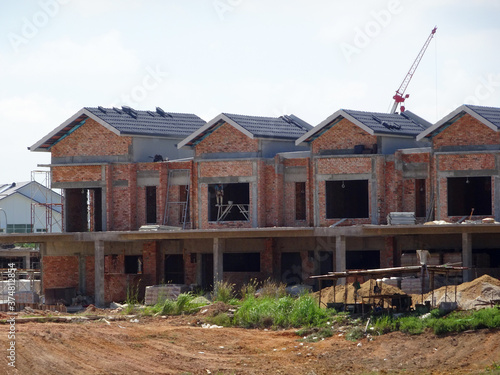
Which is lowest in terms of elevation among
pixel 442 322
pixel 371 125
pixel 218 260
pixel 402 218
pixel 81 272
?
pixel 442 322

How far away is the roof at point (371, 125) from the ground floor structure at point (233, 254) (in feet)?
13.7

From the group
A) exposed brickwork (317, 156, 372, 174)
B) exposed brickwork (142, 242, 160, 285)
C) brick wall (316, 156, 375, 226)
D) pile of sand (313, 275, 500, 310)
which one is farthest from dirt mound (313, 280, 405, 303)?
exposed brickwork (142, 242, 160, 285)

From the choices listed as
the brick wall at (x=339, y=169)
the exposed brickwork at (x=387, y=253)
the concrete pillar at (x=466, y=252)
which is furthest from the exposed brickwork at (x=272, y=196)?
the concrete pillar at (x=466, y=252)

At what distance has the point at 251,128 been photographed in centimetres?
4188

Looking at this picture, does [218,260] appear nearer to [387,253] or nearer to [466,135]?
[387,253]

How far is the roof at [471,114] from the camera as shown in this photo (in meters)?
36.6

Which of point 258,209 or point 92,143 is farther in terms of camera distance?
point 92,143

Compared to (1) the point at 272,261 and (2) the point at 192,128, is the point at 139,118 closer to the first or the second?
(2) the point at 192,128

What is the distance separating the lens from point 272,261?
Answer: 137ft

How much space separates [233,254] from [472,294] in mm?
16697

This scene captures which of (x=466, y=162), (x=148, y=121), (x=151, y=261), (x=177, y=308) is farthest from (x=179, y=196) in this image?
(x=466, y=162)

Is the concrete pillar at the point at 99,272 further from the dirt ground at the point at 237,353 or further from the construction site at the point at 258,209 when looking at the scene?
the dirt ground at the point at 237,353

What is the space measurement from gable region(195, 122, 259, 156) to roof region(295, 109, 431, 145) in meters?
2.42

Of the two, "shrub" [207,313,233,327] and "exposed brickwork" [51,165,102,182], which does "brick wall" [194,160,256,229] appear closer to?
"exposed brickwork" [51,165,102,182]
